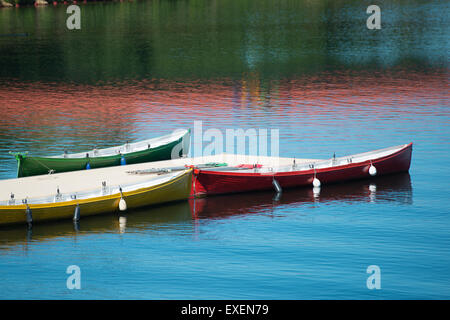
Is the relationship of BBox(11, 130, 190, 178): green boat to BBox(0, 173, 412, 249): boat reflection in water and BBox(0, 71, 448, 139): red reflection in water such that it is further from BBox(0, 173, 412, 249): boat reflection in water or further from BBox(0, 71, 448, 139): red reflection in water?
BBox(0, 71, 448, 139): red reflection in water

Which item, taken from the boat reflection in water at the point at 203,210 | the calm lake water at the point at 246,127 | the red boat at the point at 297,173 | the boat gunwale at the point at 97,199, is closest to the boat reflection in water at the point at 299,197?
the boat reflection in water at the point at 203,210

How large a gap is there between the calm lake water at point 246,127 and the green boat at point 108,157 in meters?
3.14

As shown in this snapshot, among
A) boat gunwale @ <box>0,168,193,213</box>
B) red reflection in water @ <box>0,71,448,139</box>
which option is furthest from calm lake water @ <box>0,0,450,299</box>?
boat gunwale @ <box>0,168,193,213</box>

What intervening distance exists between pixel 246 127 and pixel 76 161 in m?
17.9

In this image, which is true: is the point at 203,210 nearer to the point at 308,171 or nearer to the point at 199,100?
the point at 308,171

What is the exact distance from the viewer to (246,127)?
57844mm

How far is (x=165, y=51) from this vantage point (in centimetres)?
10731

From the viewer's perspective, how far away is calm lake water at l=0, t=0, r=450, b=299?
29.3 m

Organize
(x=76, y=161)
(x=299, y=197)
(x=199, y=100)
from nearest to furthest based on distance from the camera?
(x=299, y=197)
(x=76, y=161)
(x=199, y=100)

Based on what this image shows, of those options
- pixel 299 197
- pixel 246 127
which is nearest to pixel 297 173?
pixel 299 197

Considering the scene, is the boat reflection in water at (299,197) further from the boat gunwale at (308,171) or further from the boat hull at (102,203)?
the boat hull at (102,203)

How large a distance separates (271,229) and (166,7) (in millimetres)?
151984

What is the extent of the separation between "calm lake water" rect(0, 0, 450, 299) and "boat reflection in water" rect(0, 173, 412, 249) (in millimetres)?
128

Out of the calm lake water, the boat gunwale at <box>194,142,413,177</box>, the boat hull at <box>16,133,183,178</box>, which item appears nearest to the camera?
the calm lake water
